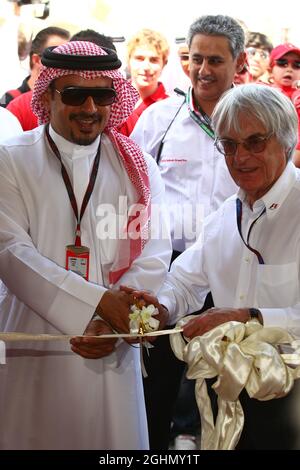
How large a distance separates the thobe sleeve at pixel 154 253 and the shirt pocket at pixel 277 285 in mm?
571

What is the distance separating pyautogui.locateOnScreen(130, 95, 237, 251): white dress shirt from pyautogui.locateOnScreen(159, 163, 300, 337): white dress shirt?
3.05 ft

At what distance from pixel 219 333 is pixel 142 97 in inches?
146

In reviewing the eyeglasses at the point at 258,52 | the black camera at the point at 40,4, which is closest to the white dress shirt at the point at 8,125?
the black camera at the point at 40,4

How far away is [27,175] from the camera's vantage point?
4145 mm

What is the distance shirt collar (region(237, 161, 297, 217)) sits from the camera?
12.1 feet

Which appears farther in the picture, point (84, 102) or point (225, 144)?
point (84, 102)

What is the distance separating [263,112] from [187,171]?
1.52 m

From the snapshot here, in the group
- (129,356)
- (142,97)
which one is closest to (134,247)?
(129,356)

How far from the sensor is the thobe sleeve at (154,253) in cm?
416

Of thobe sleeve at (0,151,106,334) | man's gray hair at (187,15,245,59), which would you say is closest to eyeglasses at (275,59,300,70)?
man's gray hair at (187,15,245,59)

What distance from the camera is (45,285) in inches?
156

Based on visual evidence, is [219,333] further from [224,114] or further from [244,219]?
[224,114]

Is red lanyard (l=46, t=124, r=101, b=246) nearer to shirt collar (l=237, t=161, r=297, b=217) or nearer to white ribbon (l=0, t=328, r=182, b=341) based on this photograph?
white ribbon (l=0, t=328, r=182, b=341)

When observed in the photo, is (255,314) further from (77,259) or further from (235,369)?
(77,259)
